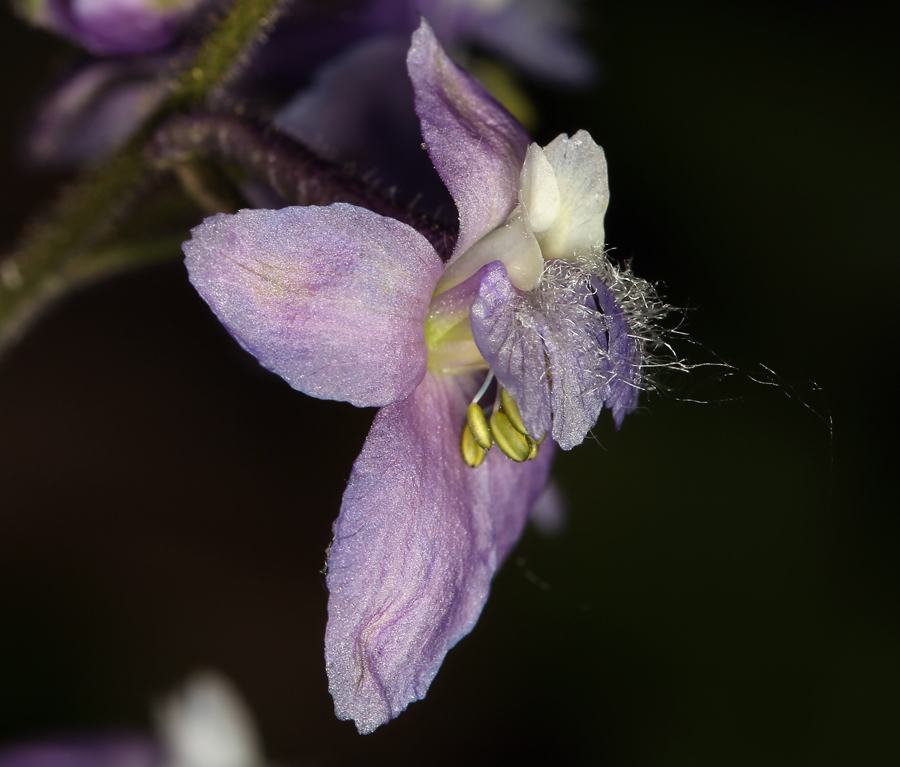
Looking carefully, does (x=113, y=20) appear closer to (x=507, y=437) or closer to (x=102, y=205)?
(x=102, y=205)

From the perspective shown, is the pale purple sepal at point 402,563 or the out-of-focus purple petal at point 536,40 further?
the out-of-focus purple petal at point 536,40

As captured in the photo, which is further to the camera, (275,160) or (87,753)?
(87,753)

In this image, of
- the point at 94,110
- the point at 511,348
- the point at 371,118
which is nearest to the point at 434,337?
the point at 511,348

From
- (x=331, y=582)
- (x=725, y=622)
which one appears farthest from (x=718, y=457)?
(x=331, y=582)

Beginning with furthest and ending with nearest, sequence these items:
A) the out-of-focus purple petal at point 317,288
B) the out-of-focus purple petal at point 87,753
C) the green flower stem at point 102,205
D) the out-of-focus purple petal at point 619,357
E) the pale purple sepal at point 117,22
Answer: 1. the out-of-focus purple petal at point 87,753
2. the pale purple sepal at point 117,22
3. the green flower stem at point 102,205
4. the out-of-focus purple petal at point 619,357
5. the out-of-focus purple petal at point 317,288

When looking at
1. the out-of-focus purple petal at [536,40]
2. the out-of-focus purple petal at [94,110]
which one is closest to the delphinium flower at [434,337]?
the out-of-focus purple petal at [94,110]

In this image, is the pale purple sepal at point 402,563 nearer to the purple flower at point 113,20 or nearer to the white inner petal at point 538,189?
the white inner petal at point 538,189
